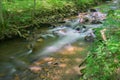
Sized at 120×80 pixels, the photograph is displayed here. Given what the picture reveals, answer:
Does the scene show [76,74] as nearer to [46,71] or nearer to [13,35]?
[46,71]

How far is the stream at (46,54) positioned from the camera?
618cm

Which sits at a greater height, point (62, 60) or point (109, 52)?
point (109, 52)

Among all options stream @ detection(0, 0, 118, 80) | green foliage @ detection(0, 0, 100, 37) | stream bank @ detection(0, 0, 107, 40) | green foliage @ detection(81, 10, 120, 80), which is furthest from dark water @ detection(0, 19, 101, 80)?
green foliage @ detection(81, 10, 120, 80)

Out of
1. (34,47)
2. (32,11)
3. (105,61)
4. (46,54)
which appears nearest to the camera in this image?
(105,61)

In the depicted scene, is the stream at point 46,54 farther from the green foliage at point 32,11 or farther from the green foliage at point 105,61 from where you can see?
the green foliage at point 105,61

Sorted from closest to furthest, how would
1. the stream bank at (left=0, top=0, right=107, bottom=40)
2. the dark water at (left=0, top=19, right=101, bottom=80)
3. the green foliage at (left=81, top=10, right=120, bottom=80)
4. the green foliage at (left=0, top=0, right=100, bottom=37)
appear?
the green foliage at (left=81, top=10, right=120, bottom=80)
the dark water at (left=0, top=19, right=101, bottom=80)
the stream bank at (left=0, top=0, right=107, bottom=40)
the green foliage at (left=0, top=0, right=100, bottom=37)

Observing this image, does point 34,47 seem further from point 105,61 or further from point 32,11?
point 105,61

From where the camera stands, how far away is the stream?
6.18 meters

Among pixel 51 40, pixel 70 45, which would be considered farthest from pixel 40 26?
pixel 70 45

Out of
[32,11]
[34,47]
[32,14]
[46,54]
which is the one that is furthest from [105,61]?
[32,11]

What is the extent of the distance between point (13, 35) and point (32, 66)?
8.17ft

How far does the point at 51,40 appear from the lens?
9102 mm

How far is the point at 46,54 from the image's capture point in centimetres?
764

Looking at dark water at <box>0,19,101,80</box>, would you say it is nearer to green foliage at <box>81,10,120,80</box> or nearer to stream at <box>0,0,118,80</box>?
stream at <box>0,0,118,80</box>
